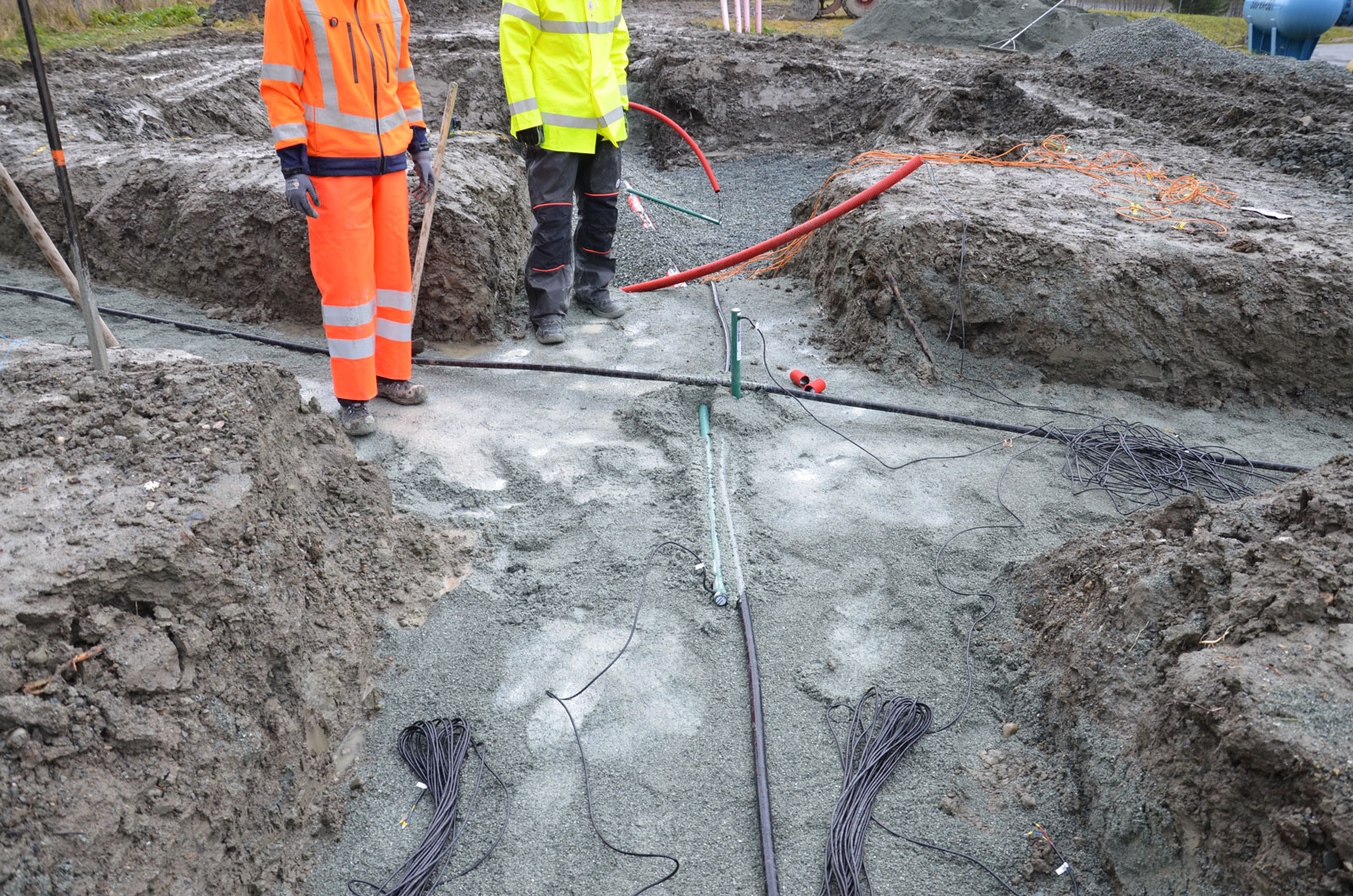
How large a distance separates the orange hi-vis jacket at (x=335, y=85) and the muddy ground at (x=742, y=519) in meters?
1.14

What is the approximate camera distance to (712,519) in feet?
10.9

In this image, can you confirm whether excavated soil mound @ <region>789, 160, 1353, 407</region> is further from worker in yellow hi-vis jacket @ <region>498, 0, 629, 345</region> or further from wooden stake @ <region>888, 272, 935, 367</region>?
worker in yellow hi-vis jacket @ <region>498, 0, 629, 345</region>

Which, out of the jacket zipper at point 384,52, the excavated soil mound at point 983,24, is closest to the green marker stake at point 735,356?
the jacket zipper at point 384,52

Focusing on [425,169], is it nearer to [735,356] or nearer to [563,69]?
[563,69]

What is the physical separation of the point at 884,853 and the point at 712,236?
5720 mm

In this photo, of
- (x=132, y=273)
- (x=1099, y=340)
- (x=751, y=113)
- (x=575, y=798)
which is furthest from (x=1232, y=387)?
(x=751, y=113)

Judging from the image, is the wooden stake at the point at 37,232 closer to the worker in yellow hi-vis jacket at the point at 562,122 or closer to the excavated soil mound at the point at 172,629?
the excavated soil mound at the point at 172,629

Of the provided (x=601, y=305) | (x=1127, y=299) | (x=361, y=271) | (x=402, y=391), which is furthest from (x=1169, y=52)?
(x=361, y=271)

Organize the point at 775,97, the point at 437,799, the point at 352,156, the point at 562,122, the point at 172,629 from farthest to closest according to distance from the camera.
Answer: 1. the point at 775,97
2. the point at 562,122
3. the point at 352,156
4. the point at 437,799
5. the point at 172,629

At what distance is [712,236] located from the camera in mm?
7105

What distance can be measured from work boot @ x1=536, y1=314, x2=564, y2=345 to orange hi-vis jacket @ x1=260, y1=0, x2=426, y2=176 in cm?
140

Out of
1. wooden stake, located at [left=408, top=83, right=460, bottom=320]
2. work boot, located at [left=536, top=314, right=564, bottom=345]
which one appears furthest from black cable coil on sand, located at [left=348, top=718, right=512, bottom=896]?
work boot, located at [left=536, top=314, right=564, bottom=345]

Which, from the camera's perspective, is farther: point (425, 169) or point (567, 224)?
point (567, 224)

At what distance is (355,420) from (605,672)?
199 centimetres
